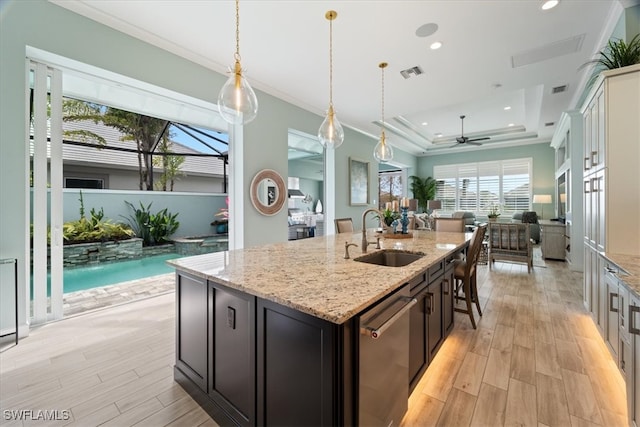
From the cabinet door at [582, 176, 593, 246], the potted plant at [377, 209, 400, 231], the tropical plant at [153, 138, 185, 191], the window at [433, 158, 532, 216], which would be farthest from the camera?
the window at [433, 158, 532, 216]

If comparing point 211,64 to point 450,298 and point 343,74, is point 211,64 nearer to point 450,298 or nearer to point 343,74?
point 343,74

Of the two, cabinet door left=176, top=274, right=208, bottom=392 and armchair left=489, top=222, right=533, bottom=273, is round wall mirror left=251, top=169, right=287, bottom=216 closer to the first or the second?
cabinet door left=176, top=274, right=208, bottom=392

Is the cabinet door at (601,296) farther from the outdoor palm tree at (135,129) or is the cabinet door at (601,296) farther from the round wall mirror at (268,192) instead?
the outdoor palm tree at (135,129)

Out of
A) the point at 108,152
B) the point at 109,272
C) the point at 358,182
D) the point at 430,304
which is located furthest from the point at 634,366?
the point at 108,152

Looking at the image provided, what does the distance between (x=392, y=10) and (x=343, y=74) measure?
1370 mm

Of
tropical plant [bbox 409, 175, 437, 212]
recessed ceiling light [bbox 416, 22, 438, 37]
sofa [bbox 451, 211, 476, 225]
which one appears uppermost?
recessed ceiling light [bbox 416, 22, 438, 37]

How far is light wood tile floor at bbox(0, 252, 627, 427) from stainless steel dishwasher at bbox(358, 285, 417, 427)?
1.20ft

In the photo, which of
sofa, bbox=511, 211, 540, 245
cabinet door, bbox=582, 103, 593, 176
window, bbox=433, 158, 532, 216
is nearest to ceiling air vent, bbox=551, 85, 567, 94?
Result: cabinet door, bbox=582, 103, 593, 176

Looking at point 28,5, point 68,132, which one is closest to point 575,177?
point 28,5

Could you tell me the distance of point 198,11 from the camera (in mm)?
2615

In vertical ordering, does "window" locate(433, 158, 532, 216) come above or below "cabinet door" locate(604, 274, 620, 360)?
above

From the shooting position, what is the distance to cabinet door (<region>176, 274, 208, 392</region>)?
159 cm

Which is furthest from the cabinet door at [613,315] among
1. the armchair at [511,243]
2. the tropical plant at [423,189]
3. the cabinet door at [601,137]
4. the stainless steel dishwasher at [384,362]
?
the tropical plant at [423,189]

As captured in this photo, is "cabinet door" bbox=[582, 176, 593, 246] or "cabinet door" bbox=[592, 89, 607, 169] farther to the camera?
"cabinet door" bbox=[582, 176, 593, 246]
